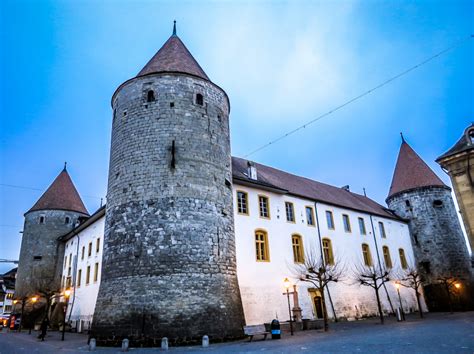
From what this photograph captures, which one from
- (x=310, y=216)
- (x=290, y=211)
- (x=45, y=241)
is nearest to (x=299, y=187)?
(x=310, y=216)

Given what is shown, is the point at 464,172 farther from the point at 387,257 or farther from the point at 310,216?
the point at 387,257

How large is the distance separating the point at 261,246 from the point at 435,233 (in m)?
21.3

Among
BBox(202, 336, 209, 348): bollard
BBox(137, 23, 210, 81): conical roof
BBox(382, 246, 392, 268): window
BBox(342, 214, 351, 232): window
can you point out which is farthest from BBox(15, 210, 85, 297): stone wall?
BBox(382, 246, 392, 268): window

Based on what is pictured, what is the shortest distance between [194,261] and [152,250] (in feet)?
5.81

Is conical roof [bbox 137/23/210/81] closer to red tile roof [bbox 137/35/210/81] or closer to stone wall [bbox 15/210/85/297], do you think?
red tile roof [bbox 137/35/210/81]

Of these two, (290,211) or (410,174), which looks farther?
(410,174)

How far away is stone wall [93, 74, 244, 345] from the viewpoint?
13.4 meters

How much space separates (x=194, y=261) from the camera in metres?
14.4

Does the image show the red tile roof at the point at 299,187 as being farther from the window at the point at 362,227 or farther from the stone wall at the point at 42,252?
the stone wall at the point at 42,252

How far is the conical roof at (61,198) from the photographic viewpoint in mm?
34500

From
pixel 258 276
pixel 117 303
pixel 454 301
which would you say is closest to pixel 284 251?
pixel 258 276

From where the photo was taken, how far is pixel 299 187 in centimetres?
2725

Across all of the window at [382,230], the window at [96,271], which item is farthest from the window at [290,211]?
the window at [96,271]

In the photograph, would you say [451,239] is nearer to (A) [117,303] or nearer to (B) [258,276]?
(B) [258,276]
